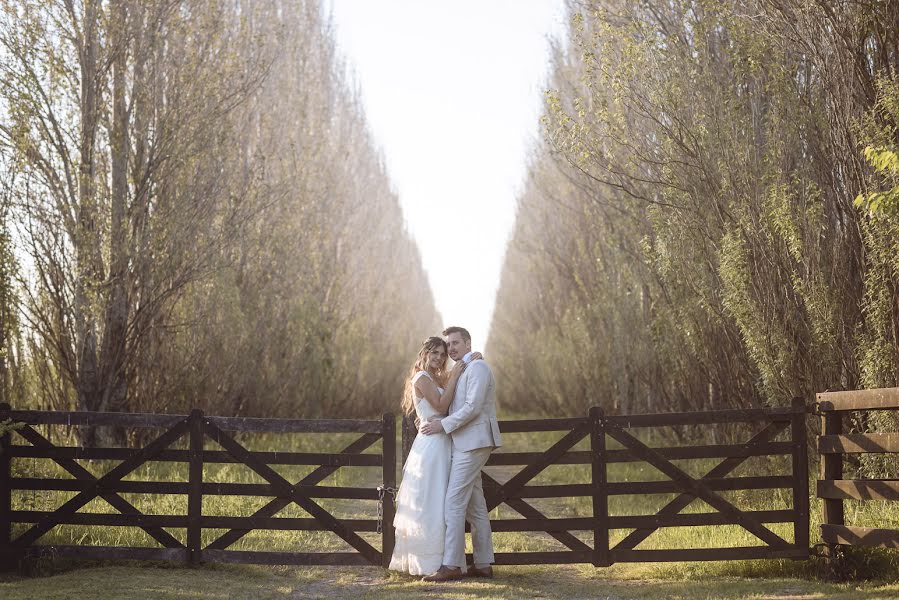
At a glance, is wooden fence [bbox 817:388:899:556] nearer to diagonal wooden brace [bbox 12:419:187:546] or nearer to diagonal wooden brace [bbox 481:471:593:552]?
diagonal wooden brace [bbox 481:471:593:552]

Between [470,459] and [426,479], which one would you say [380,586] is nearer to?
[426,479]

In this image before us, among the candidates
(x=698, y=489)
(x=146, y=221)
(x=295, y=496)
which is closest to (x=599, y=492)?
(x=698, y=489)

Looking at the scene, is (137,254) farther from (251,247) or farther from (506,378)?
(506,378)

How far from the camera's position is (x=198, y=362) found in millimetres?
15656

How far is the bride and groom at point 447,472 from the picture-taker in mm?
7309

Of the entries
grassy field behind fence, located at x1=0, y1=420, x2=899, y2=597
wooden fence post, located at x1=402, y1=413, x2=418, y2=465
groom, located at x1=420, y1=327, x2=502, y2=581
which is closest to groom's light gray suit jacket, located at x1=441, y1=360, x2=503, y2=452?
groom, located at x1=420, y1=327, x2=502, y2=581

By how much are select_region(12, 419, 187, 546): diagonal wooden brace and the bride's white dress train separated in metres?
1.81

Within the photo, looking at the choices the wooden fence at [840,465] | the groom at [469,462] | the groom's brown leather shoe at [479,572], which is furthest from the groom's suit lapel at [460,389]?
the wooden fence at [840,465]

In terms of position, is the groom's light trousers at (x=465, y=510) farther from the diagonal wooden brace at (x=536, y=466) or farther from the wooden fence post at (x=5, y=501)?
the wooden fence post at (x=5, y=501)

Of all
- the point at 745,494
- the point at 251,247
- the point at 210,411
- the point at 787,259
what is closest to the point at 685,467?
the point at 745,494

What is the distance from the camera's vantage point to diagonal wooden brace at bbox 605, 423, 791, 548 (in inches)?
292

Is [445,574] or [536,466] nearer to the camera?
[445,574]

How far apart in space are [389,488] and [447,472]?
517mm

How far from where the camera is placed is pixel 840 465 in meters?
7.38
